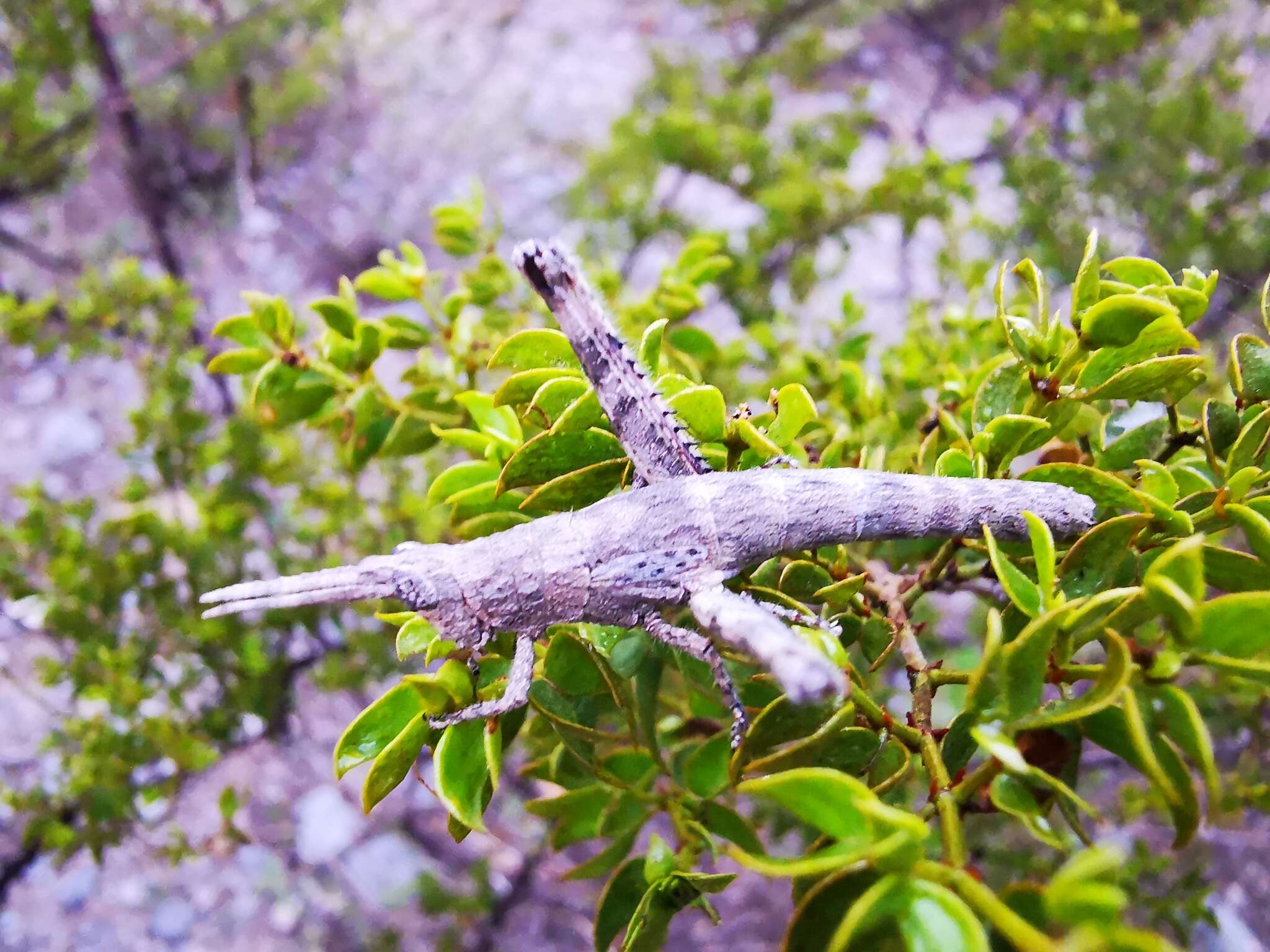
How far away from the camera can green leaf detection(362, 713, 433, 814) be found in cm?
40

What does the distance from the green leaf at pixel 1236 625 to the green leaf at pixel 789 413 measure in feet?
0.79

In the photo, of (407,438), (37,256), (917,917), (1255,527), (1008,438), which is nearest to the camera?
(917,917)

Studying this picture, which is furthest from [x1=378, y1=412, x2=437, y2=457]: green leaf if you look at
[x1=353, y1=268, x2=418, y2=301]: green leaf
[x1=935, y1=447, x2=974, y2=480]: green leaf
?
[x1=935, y1=447, x2=974, y2=480]: green leaf

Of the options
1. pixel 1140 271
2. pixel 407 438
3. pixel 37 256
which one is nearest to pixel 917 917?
pixel 1140 271

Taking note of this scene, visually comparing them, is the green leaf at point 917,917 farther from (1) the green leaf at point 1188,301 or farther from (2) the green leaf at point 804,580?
(1) the green leaf at point 1188,301

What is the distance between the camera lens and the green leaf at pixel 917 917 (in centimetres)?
27

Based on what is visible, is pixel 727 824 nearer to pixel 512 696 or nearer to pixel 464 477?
pixel 512 696

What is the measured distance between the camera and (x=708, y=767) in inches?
22.2

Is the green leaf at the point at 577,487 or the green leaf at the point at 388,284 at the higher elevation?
the green leaf at the point at 388,284

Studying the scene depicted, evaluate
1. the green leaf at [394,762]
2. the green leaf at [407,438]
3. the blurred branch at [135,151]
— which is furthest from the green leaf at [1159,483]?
the blurred branch at [135,151]

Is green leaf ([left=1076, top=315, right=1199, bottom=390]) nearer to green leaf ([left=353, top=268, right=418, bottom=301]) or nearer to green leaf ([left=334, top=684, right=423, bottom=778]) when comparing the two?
green leaf ([left=334, top=684, right=423, bottom=778])

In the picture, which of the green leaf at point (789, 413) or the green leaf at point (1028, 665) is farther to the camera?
the green leaf at point (789, 413)

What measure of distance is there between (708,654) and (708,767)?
0.10m

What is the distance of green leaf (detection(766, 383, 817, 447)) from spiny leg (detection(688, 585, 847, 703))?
118mm
